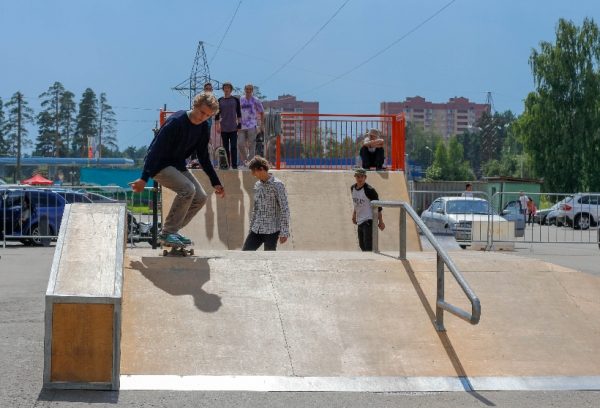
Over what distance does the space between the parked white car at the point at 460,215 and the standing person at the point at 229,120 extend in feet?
17.8

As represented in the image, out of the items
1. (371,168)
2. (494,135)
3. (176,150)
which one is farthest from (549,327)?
(494,135)

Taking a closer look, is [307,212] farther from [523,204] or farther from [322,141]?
[523,204]

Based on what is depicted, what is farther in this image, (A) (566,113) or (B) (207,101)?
(A) (566,113)

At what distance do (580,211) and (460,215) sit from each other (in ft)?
25.2

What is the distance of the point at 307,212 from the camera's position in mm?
15961

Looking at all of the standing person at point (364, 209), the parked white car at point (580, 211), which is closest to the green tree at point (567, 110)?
the parked white car at point (580, 211)

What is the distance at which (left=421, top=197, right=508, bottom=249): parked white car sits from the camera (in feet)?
66.3

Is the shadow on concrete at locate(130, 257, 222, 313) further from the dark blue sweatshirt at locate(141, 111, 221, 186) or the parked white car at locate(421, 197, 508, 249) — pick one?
the parked white car at locate(421, 197, 508, 249)

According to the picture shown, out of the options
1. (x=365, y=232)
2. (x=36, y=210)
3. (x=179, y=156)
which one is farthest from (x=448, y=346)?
(x=36, y=210)

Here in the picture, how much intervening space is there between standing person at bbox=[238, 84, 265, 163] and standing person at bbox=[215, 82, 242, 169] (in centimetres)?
58

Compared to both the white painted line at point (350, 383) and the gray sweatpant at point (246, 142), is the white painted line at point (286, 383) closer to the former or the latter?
the white painted line at point (350, 383)

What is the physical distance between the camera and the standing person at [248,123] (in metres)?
17.8

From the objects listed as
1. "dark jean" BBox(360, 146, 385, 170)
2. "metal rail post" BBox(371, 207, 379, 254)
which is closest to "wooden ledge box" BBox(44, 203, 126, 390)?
"metal rail post" BBox(371, 207, 379, 254)

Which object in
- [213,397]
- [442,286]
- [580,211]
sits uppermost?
[442,286]
